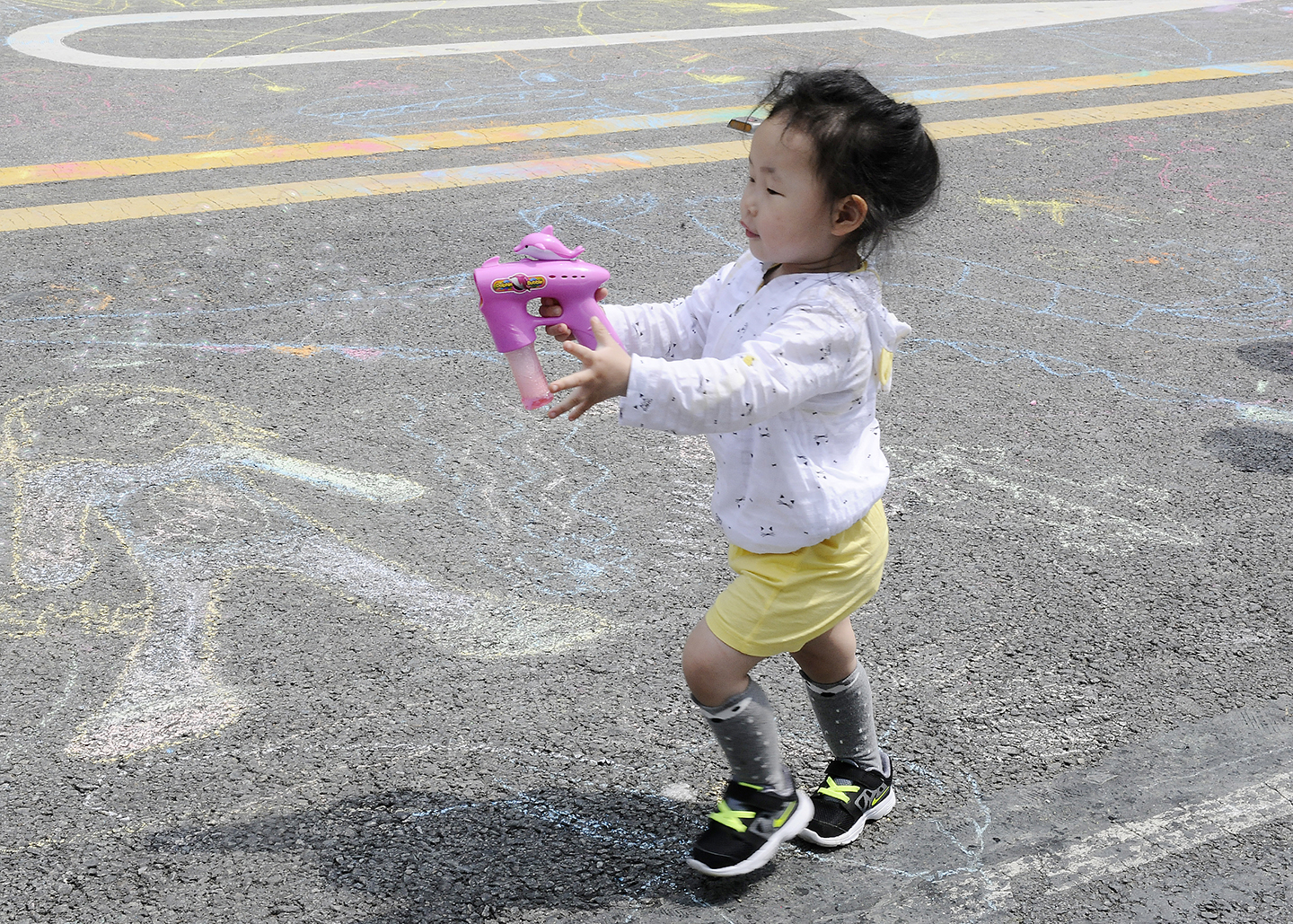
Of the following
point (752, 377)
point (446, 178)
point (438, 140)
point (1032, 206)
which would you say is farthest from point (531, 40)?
point (752, 377)

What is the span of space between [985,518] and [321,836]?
77.6 inches

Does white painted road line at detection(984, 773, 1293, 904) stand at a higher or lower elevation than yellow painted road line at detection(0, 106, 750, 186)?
lower

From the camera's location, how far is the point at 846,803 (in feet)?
7.27

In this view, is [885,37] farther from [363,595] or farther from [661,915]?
[661,915]

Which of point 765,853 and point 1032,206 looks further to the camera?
point 1032,206

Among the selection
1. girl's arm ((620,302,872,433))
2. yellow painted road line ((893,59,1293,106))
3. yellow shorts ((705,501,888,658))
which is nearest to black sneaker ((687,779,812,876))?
yellow shorts ((705,501,888,658))

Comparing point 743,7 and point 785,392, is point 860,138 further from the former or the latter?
point 743,7

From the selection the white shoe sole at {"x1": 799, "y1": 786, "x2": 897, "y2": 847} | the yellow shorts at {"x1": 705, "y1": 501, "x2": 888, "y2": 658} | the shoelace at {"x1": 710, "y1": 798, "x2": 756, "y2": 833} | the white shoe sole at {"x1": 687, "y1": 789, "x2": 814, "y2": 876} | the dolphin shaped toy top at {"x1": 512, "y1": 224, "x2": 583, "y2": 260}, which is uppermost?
the dolphin shaped toy top at {"x1": 512, "y1": 224, "x2": 583, "y2": 260}

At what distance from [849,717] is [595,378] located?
899 millimetres

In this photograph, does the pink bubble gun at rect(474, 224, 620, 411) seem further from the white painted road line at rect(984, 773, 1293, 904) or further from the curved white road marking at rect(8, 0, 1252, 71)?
the curved white road marking at rect(8, 0, 1252, 71)

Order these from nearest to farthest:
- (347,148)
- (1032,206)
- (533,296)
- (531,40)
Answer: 1. (533,296)
2. (1032,206)
3. (347,148)
4. (531,40)

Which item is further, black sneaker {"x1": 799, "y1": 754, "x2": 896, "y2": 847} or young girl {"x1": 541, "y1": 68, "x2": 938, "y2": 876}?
black sneaker {"x1": 799, "y1": 754, "x2": 896, "y2": 847}

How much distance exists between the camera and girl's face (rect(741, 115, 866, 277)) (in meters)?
1.84

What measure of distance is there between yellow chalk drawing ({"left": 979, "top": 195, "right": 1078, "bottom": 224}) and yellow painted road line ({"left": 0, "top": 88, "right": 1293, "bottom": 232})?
4.23 feet
